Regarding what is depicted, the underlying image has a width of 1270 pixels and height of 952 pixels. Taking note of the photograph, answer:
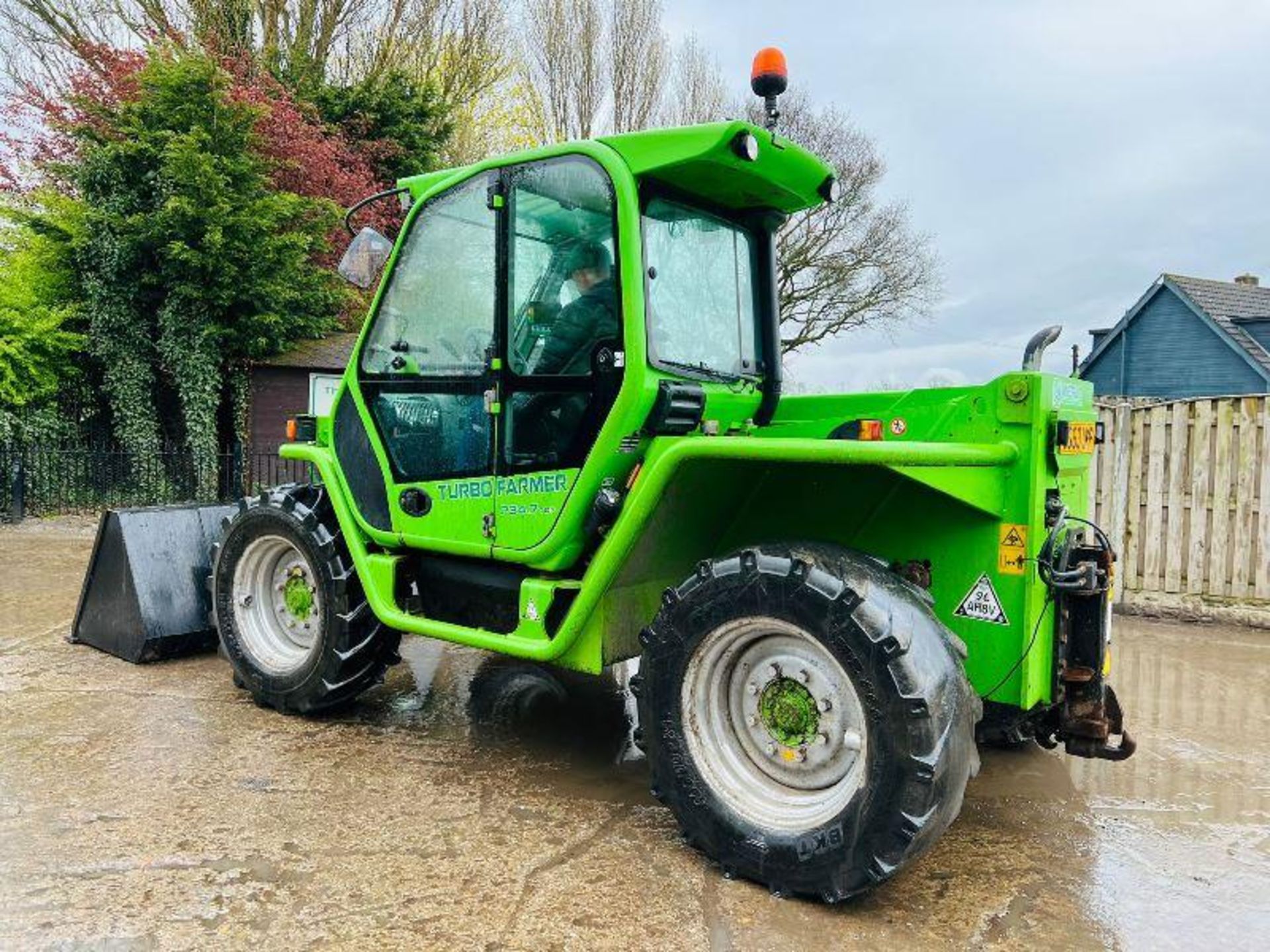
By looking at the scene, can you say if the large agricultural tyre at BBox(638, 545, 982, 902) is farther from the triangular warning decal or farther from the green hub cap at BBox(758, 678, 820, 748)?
the triangular warning decal

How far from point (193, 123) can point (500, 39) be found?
9.15 m

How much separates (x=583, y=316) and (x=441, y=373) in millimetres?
755

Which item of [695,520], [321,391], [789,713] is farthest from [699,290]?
[321,391]

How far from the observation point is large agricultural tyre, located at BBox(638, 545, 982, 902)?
2.59 metres

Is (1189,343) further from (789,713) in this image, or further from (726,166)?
(789,713)

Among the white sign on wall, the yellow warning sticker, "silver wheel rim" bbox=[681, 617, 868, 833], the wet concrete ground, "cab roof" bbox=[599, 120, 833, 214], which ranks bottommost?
A: the wet concrete ground

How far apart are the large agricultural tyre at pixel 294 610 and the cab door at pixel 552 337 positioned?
963 millimetres

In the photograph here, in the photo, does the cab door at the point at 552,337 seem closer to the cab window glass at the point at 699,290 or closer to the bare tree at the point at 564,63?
the cab window glass at the point at 699,290

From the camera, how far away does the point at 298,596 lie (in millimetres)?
4512

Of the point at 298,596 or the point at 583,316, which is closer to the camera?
the point at 583,316

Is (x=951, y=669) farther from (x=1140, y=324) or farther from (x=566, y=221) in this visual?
(x=1140, y=324)

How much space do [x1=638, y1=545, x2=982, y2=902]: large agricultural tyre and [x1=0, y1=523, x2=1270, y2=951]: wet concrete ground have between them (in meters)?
0.20

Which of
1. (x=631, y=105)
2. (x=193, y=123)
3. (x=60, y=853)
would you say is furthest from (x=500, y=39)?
(x=60, y=853)

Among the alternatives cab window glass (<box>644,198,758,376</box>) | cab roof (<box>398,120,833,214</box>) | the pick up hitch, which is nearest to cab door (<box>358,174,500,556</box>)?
cab roof (<box>398,120,833,214</box>)
